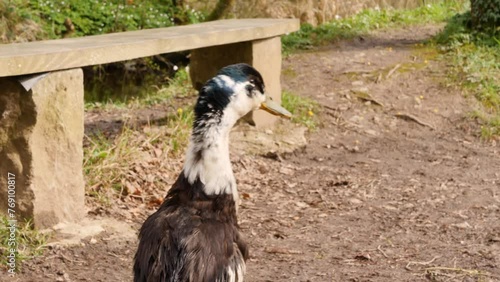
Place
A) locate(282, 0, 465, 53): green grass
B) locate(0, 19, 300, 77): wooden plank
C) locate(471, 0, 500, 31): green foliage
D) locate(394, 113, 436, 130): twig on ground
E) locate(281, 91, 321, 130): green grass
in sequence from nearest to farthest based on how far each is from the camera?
locate(0, 19, 300, 77): wooden plank → locate(281, 91, 321, 130): green grass → locate(394, 113, 436, 130): twig on ground → locate(471, 0, 500, 31): green foliage → locate(282, 0, 465, 53): green grass

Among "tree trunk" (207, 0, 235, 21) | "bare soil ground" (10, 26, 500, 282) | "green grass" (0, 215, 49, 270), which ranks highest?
"tree trunk" (207, 0, 235, 21)

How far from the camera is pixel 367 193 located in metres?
6.73

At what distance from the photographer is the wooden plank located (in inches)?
206

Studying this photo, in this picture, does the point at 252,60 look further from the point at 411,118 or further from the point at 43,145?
the point at 43,145

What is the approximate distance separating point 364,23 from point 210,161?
843 centimetres

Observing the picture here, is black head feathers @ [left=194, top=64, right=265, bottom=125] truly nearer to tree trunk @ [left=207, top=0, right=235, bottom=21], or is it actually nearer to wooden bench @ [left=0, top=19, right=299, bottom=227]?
wooden bench @ [left=0, top=19, right=299, bottom=227]

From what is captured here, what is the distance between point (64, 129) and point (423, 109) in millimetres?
4221

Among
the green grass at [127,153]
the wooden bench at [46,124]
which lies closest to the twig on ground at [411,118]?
the green grass at [127,153]

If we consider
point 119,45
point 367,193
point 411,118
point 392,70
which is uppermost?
point 119,45

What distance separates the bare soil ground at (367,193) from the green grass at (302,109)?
10 cm

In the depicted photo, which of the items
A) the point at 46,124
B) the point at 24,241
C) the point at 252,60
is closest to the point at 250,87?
the point at 46,124

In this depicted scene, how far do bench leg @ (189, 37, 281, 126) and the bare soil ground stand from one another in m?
0.49

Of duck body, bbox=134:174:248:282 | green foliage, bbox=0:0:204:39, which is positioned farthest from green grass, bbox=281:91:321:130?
green foliage, bbox=0:0:204:39

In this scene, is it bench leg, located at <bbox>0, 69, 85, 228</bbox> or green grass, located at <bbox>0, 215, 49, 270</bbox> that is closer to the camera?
green grass, located at <bbox>0, 215, 49, 270</bbox>
